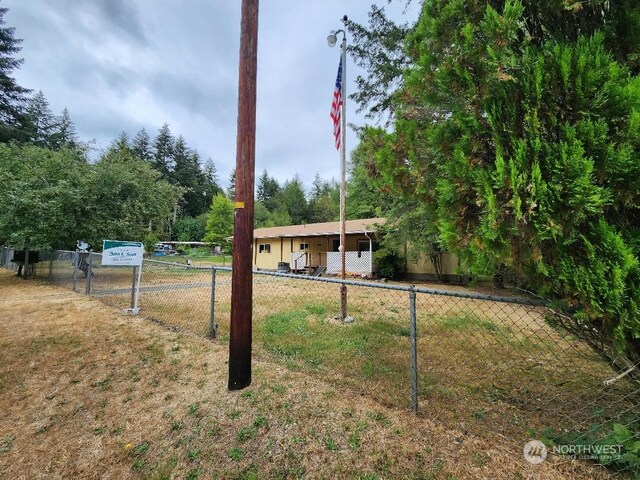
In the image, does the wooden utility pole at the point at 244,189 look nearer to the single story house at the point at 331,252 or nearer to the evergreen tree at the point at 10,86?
the single story house at the point at 331,252

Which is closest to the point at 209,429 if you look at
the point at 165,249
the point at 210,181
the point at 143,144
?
the point at 165,249

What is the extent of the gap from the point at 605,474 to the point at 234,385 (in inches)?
105

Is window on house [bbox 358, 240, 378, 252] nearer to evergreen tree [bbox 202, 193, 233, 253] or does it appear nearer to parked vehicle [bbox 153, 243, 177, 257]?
evergreen tree [bbox 202, 193, 233, 253]

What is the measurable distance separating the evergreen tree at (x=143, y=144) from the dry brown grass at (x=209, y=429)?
2384 inches

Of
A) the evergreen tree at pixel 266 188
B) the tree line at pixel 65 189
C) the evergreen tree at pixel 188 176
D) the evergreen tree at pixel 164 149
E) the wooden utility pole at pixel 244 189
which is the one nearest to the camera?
the wooden utility pole at pixel 244 189

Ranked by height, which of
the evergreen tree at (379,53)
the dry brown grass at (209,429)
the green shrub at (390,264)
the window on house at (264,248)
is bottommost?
the dry brown grass at (209,429)

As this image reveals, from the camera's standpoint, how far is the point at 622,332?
1.52m

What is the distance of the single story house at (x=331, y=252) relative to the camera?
14.6 metres

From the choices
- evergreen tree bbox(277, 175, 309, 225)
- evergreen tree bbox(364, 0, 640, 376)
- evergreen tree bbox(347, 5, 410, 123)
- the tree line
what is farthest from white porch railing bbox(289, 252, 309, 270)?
evergreen tree bbox(277, 175, 309, 225)

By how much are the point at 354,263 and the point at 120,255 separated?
11.1 metres

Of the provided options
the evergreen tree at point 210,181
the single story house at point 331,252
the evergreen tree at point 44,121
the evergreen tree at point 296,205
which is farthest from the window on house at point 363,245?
the evergreen tree at point 210,181

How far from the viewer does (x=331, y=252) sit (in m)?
16.3

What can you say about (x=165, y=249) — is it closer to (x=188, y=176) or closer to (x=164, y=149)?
(x=188, y=176)

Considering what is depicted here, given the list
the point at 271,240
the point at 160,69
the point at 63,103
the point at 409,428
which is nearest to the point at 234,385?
the point at 409,428
